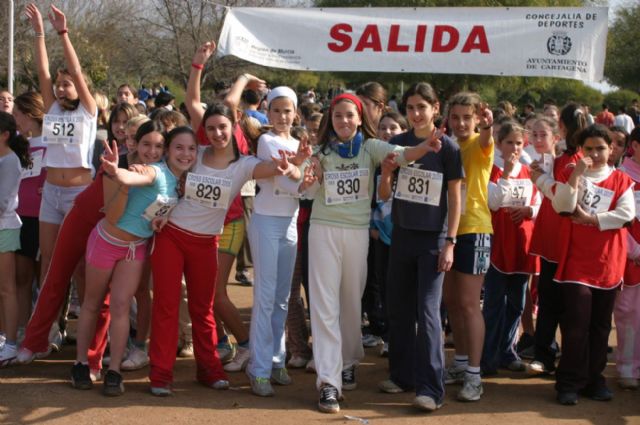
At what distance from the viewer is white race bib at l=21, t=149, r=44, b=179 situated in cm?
666

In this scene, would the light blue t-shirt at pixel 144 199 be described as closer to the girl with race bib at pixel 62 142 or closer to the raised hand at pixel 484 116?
the girl with race bib at pixel 62 142

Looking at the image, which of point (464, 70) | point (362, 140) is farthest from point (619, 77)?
point (362, 140)

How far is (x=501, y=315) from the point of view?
6.38 metres

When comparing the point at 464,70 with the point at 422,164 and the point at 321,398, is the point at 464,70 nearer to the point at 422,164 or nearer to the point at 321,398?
the point at 422,164

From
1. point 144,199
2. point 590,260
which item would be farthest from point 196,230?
point 590,260

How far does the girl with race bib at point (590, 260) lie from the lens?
563 centimetres

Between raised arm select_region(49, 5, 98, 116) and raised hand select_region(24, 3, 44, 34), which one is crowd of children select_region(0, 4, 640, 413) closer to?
raised arm select_region(49, 5, 98, 116)

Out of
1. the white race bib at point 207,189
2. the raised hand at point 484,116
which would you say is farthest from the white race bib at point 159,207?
the raised hand at point 484,116

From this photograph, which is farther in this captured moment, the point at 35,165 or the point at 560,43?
the point at 560,43

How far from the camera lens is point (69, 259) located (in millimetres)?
5973

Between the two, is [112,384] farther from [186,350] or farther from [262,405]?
[186,350]

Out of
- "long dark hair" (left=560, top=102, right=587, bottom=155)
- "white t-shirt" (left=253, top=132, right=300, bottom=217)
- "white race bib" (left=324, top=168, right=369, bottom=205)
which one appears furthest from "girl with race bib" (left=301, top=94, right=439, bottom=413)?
"long dark hair" (left=560, top=102, right=587, bottom=155)

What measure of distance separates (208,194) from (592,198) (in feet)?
8.22

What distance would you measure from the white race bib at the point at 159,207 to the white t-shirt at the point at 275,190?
0.57 metres
